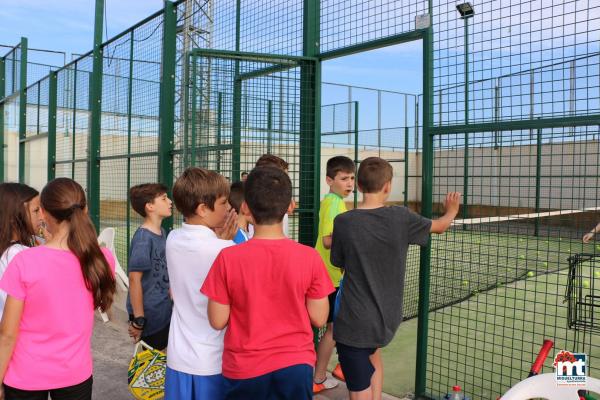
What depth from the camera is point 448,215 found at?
3.26 metres

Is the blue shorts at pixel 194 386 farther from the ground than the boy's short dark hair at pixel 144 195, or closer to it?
closer to it

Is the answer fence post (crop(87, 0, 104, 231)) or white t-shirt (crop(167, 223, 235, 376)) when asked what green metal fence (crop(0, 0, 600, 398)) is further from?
white t-shirt (crop(167, 223, 235, 376))

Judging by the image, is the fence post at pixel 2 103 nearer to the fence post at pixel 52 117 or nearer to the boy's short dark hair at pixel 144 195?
the fence post at pixel 52 117

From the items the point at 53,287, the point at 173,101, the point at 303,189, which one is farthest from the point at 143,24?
the point at 53,287

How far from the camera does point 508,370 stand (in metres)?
4.98

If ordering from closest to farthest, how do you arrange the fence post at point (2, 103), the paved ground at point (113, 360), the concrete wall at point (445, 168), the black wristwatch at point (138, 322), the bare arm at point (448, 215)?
the bare arm at point (448, 215), the black wristwatch at point (138, 322), the paved ground at point (113, 360), the concrete wall at point (445, 168), the fence post at point (2, 103)

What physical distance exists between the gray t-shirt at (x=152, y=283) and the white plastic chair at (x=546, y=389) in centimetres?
230

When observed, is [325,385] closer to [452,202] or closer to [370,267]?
[370,267]

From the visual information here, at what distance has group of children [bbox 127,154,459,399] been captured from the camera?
2357 mm

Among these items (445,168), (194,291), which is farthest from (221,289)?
(445,168)

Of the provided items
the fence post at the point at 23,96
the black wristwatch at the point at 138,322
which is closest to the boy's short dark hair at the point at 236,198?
the black wristwatch at the point at 138,322

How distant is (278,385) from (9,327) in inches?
46.3

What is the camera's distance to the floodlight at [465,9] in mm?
3717

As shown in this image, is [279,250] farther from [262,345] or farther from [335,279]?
[335,279]
